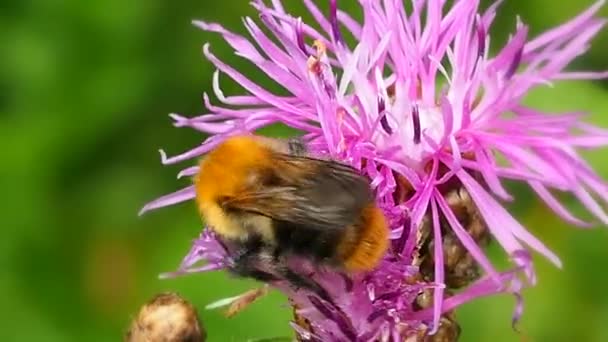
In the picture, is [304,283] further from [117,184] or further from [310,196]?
[117,184]

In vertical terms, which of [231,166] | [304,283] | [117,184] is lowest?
[117,184]

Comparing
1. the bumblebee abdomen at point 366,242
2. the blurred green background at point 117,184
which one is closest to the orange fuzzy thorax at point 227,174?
the bumblebee abdomen at point 366,242

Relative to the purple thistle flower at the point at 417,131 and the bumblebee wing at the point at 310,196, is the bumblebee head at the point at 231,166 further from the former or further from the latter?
the purple thistle flower at the point at 417,131

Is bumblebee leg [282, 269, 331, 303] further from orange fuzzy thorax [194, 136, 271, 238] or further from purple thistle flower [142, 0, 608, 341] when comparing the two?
orange fuzzy thorax [194, 136, 271, 238]

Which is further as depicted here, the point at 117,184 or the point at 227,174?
the point at 117,184

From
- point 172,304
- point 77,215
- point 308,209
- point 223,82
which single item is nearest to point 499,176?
point 308,209

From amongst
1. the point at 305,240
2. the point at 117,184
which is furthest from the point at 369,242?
the point at 117,184

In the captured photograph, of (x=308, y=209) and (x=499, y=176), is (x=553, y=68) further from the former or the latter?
(x=308, y=209)
